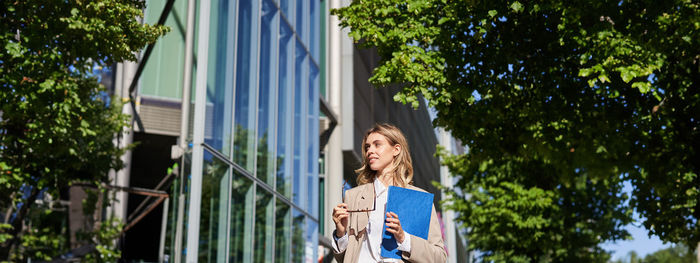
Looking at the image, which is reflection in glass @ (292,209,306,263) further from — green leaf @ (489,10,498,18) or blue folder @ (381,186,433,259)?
blue folder @ (381,186,433,259)

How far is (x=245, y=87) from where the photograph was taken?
1302cm

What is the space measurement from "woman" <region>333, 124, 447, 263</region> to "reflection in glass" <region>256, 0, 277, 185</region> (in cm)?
1061

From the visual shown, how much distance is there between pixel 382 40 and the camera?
912cm

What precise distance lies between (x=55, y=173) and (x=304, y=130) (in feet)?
25.1

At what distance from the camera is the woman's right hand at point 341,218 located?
2859 millimetres

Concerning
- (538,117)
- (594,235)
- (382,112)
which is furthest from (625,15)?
(382,112)

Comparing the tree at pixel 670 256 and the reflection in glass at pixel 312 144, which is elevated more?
the tree at pixel 670 256

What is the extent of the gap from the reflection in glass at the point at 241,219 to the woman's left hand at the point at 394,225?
9.47 metres

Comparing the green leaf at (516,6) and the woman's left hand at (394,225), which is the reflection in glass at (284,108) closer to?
the green leaf at (516,6)

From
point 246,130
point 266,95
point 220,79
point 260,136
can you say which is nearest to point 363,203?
point 220,79

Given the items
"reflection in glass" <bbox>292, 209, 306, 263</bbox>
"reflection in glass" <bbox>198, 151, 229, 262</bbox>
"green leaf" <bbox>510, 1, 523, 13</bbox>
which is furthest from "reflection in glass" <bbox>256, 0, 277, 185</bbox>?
"green leaf" <bbox>510, 1, 523, 13</bbox>

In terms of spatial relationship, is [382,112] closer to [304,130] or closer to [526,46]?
[304,130]

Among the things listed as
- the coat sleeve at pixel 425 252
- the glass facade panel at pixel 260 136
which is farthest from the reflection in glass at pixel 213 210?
the coat sleeve at pixel 425 252

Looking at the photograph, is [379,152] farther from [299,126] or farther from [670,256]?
[670,256]
